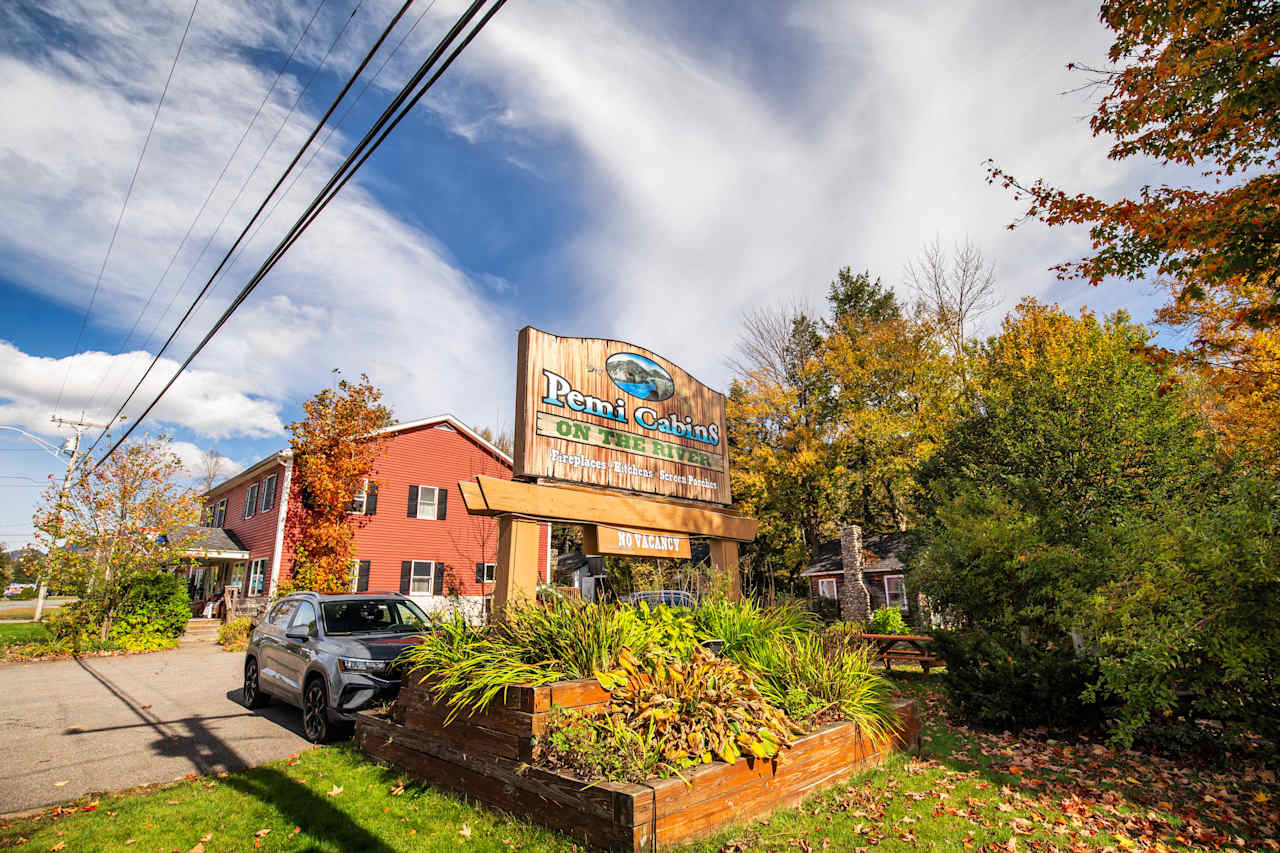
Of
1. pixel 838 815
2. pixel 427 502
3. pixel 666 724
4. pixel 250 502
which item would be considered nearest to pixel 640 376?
pixel 666 724

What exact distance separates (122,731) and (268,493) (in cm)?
1665

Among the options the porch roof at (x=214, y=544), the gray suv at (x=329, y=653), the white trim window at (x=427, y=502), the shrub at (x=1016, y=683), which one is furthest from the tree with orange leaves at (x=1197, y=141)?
the porch roof at (x=214, y=544)

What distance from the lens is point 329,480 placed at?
2083cm

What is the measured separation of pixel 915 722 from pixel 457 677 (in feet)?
15.4

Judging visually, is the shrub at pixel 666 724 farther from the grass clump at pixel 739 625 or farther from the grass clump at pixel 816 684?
the grass clump at pixel 739 625

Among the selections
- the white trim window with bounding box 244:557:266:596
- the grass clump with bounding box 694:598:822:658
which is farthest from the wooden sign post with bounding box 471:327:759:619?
the white trim window with bounding box 244:557:266:596

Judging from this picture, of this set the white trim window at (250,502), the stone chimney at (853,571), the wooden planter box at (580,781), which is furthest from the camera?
the white trim window at (250,502)

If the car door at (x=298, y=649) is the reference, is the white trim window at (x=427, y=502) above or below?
above

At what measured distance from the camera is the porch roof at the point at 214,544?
21.1m

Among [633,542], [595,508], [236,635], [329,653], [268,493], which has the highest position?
[268,493]

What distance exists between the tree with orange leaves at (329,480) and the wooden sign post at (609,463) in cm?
1555

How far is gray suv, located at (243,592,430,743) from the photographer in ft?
23.6

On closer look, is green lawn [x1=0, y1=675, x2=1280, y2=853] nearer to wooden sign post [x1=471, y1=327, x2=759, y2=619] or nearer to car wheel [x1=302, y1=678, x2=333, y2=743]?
car wheel [x1=302, y1=678, x2=333, y2=743]

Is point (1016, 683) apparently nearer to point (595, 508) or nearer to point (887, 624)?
point (595, 508)
